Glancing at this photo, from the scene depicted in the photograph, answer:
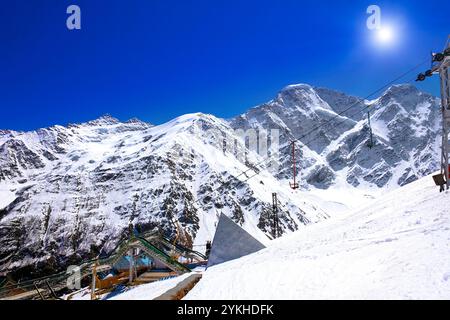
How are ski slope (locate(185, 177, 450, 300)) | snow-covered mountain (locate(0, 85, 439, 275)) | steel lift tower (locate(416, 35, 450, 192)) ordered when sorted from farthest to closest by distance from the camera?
snow-covered mountain (locate(0, 85, 439, 275))
steel lift tower (locate(416, 35, 450, 192))
ski slope (locate(185, 177, 450, 300))

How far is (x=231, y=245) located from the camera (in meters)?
20.1

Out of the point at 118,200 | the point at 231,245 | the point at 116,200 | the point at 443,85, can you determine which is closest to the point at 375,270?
the point at 231,245

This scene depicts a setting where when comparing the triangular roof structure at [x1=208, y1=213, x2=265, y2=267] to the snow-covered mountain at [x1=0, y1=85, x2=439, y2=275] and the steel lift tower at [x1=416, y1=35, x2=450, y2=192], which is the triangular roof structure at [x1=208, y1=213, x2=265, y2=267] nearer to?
the steel lift tower at [x1=416, y1=35, x2=450, y2=192]

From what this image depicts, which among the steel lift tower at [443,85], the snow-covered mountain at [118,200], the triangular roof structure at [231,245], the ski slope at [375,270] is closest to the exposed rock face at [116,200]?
the snow-covered mountain at [118,200]

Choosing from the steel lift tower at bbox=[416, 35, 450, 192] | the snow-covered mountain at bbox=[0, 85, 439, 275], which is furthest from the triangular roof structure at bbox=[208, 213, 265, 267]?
the snow-covered mountain at bbox=[0, 85, 439, 275]

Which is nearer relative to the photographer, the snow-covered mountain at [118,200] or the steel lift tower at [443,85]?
the steel lift tower at [443,85]

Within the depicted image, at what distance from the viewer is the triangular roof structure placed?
64.2 feet

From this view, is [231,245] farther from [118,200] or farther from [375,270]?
[118,200]

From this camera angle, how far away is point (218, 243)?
20.5 m

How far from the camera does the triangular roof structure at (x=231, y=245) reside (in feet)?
64.2

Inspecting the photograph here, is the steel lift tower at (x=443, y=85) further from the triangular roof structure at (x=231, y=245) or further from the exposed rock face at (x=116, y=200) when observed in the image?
the exposed rock face at (x=116, y=200)
